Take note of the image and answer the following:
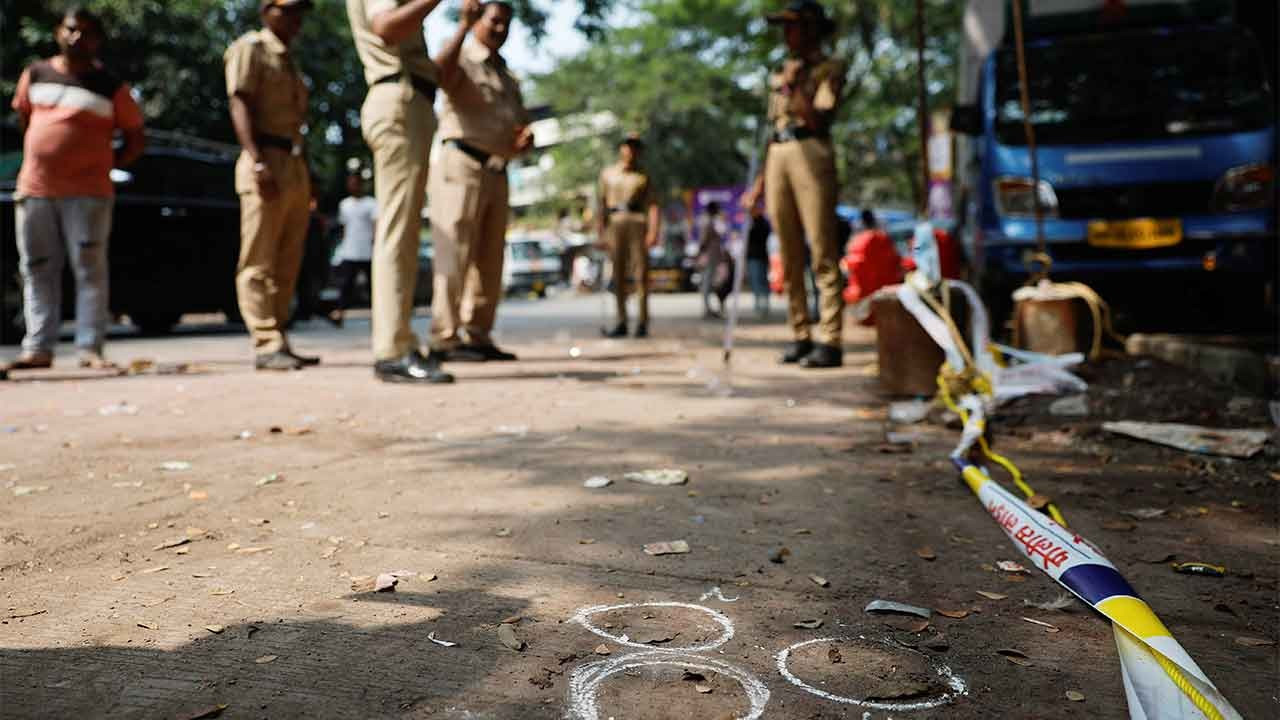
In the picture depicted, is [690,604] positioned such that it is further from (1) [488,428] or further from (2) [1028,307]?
(2) [1028,307]

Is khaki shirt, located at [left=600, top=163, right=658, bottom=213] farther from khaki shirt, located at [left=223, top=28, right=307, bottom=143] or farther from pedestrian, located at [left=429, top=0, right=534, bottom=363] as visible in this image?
khaki shirt, located at [left=223, top=28, right=307, bottom=143]

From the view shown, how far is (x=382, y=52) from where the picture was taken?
5965mm

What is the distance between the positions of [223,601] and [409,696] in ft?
2.06

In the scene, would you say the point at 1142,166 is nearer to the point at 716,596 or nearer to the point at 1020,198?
the point at 1020,198

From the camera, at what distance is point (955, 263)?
1146cm

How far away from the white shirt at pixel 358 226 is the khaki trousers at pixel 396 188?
7375 mm

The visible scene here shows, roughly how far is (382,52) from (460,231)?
1.48 meters

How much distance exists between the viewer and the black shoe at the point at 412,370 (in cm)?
598

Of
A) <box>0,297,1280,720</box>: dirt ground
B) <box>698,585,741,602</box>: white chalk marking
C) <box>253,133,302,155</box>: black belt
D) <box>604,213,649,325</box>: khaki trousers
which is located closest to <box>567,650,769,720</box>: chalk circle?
<box>0,297,1280,720</box>: dirt ground

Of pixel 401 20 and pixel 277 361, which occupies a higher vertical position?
pixel 401 20

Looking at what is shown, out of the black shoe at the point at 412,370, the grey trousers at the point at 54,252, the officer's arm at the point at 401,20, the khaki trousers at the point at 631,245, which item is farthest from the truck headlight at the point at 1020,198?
the grey trousers at the point at 54,252

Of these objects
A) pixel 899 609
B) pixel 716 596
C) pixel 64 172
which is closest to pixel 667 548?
pixel 716 596

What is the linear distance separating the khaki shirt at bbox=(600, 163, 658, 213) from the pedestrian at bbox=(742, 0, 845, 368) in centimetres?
427

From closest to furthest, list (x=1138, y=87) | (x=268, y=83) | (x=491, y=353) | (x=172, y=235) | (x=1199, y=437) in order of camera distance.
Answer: (x=1199, y=437) < (x=268, y=83) < (x=491, y=353) < (x=1138, y=87) < (x=172, y=235)
